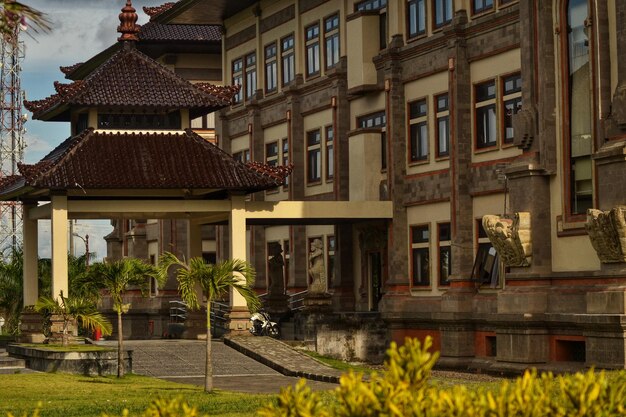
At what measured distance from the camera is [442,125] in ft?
138

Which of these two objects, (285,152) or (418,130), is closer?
(418,130)

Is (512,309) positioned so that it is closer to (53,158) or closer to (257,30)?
(53,158)

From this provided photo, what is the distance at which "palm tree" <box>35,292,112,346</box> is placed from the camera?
37438mm

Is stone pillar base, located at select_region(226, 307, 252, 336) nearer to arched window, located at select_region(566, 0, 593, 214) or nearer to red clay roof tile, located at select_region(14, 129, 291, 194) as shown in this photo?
red clay roof tile, located at select_region(14, 129, 291, 194)

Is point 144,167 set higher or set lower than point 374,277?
higher

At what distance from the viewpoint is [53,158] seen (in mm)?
45875

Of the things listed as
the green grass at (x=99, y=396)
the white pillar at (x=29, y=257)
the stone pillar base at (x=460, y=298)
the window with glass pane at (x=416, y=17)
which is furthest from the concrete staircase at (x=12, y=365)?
the window with glass pane at (x=416, y=17)

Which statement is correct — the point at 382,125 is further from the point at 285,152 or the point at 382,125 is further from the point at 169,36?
the point at 169,36

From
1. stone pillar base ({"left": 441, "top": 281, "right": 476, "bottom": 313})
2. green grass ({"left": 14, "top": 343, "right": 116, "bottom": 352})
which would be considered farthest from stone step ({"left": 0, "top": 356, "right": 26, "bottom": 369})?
stone pillar base ({"left": 441, "top": 281, "right": 476, "bottom": 313})

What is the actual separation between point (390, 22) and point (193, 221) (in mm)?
10318

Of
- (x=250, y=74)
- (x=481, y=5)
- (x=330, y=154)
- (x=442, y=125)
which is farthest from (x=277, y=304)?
(x=481, y=5)

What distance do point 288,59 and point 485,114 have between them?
15.1 metres

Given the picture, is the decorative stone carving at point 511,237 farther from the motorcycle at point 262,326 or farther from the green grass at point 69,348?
the motorcycle at point 262,326

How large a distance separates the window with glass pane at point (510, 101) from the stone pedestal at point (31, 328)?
16.0 meters
